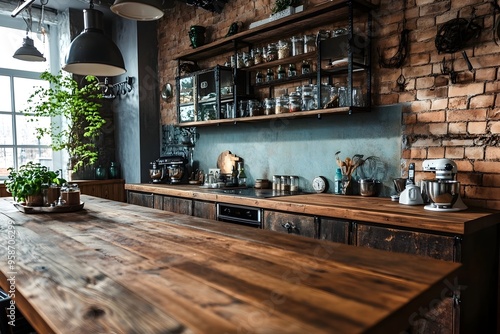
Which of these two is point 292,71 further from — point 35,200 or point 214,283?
point 214,283

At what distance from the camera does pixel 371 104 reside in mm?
2928

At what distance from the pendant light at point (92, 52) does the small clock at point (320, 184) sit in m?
1.83

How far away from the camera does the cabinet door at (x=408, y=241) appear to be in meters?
1.88

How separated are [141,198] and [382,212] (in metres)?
2.99

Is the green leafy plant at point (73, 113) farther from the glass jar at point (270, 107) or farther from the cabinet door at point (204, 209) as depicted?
the glass jar at point (270, 107)

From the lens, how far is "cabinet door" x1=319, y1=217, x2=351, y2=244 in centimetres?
231

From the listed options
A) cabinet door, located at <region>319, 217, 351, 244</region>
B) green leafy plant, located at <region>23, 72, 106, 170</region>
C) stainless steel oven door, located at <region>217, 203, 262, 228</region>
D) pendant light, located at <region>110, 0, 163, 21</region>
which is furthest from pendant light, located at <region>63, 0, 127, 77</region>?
green leafy plant, located at <region>23, 72, 106, 170</region>

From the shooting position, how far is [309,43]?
3.23m

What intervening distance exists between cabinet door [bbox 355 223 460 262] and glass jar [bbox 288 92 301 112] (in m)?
1.30

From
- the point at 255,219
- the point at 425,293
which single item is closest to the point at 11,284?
the point at 425,293

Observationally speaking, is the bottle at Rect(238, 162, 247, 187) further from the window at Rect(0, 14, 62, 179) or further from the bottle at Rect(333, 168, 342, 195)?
the window at Rect(0, 14, 62, 179)

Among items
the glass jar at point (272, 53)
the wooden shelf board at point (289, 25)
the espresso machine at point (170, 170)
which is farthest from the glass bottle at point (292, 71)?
the espresso machine at point (170, 170)

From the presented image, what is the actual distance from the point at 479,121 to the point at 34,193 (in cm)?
286

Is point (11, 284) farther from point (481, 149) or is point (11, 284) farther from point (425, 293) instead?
point (481, 149)
